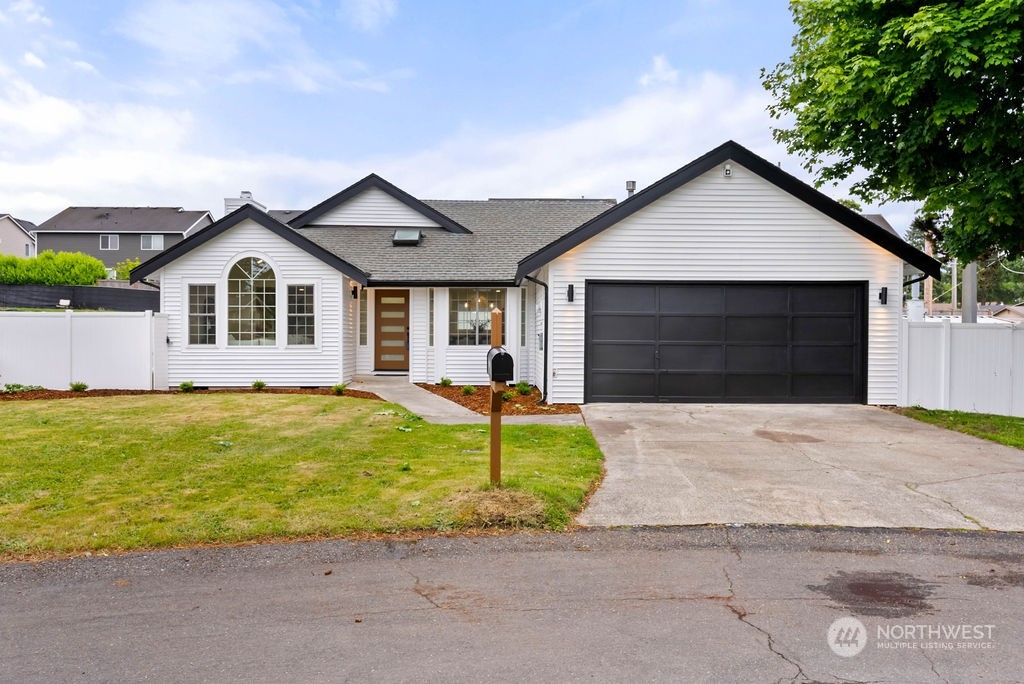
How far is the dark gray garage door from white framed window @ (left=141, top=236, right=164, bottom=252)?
1837 inches

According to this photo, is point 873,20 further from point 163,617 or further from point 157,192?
point 157,192

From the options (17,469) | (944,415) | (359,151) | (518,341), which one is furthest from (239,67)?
(944,415)

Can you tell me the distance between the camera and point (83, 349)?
45.0 feet

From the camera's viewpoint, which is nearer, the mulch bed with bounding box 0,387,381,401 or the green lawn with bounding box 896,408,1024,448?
the green lawn with bounding box 896,408,1024,448

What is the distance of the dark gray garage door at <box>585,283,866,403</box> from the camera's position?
41.2ft

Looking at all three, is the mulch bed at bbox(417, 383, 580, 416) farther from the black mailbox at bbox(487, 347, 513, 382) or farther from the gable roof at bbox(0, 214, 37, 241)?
the gable roof at bbox(0, 214, 37, 241)

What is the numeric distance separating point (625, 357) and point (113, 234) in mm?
49259

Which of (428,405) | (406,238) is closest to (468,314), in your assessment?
(406,238)

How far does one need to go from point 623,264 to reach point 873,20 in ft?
20.9

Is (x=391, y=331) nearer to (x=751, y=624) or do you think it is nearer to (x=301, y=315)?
(x=301, y=315)

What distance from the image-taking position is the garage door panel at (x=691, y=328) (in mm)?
12594

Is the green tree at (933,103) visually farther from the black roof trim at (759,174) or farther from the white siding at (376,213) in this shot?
the white siding at (376,213)

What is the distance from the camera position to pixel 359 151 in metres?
29.9

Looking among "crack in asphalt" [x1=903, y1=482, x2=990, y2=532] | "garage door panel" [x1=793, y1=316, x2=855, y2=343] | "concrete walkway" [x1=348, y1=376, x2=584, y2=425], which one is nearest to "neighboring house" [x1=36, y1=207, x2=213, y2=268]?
"concrete walkway" [x1=348, y1=376, x2=584, y2=425]
